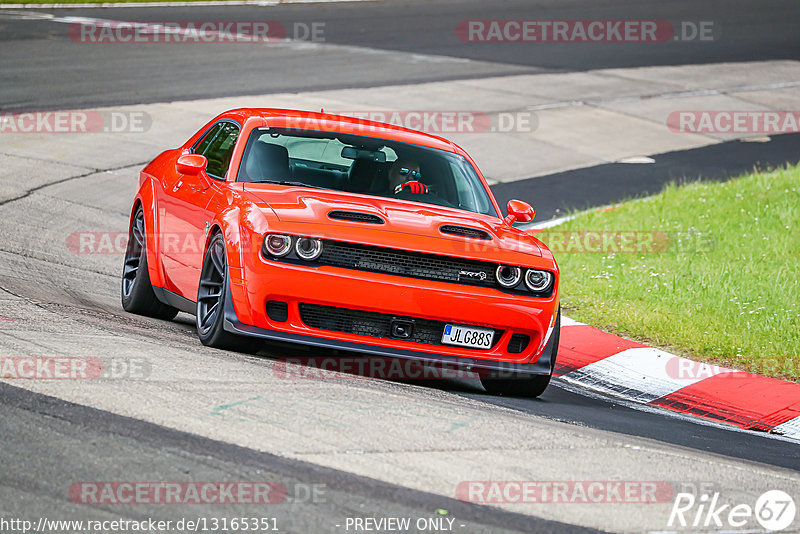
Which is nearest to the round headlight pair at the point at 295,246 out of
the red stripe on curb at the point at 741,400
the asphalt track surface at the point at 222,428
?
the asphalt track surface at the point at 222,428

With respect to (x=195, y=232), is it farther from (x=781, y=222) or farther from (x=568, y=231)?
(x=781, y=222)

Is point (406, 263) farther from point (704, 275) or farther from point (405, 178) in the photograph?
point (704, 275)

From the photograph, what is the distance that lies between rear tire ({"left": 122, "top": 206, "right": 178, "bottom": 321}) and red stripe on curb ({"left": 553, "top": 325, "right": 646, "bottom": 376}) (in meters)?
2.93

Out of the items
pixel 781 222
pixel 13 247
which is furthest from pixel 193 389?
pixel 781 222

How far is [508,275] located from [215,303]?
68.9 inches

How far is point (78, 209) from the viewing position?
12398 millimetres

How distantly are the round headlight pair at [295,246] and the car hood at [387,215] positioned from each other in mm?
122

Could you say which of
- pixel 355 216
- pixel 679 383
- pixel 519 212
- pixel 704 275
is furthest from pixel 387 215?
pixel 704 275

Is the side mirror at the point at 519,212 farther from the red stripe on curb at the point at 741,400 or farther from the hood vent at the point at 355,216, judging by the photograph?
the red stripe on curb at the point at 741,400

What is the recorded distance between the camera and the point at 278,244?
250 inches

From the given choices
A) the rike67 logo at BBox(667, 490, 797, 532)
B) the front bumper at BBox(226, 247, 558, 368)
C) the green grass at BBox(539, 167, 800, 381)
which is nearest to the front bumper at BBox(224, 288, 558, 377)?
the front bumper at BBox(226, 247, 558, 368)

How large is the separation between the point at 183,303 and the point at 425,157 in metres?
1.93

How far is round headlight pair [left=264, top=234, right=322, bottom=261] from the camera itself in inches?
250

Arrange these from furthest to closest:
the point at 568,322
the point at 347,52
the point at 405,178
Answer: the point at 347,52 → the point at 568,322 → the point at 405,178
